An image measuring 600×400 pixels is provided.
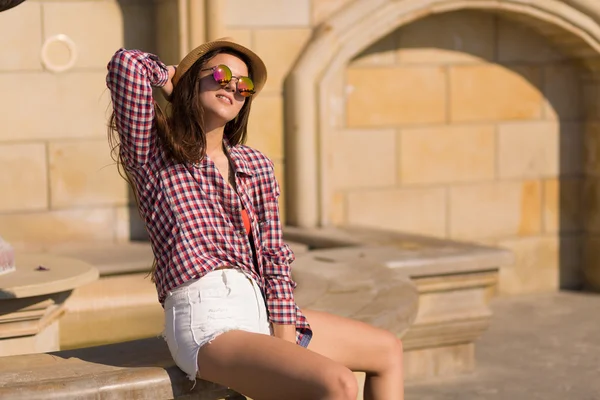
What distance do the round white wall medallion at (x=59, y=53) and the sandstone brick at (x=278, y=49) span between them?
1.12 metres

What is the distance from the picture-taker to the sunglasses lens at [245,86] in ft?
11.4

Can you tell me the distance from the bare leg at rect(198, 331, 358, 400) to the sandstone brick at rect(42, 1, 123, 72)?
4.09 metres

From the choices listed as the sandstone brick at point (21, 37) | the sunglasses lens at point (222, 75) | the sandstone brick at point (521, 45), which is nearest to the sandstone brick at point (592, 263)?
the sandstone brick at point (521, 45)

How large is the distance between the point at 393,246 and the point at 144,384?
121 inches

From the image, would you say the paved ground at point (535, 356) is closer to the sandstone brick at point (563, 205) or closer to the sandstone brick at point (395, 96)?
the sandstone brick at point (563, 205)

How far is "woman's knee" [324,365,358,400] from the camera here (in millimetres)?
3062

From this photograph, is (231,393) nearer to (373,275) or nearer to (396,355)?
(396,355)

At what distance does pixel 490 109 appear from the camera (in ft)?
26.1

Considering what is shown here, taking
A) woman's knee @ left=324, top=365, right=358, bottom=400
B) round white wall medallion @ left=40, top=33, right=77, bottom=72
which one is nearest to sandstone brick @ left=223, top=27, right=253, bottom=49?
round white wall medallion @ left=40, top=33, right=77, bottom=72

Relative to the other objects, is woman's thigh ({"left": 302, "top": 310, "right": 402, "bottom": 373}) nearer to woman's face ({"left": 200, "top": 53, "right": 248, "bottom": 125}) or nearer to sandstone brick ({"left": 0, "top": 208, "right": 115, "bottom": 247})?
woman's face ({"left": 200, "top": 53, "right": 248, "bottom": 125})

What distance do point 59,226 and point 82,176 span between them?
1.10 feet

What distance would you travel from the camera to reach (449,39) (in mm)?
7805

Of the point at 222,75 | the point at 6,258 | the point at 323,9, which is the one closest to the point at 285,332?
the point at 222,75

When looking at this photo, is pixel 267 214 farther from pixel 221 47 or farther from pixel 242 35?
pixel 242 35
